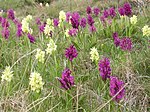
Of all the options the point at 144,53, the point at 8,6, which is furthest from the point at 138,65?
the point at 8,6

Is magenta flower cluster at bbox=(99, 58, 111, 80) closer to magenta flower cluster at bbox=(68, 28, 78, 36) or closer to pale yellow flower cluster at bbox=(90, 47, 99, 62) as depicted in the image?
pale yellow flower cluster at bbox=(90, 47, 99, 62)

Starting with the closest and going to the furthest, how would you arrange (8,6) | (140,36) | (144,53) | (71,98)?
(71,98), (144,53), (140,36), (8,6)

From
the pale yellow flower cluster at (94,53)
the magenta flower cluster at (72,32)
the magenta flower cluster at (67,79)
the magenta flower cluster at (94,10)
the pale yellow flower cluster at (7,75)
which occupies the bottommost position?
the magenta flower cluster at (67,79)

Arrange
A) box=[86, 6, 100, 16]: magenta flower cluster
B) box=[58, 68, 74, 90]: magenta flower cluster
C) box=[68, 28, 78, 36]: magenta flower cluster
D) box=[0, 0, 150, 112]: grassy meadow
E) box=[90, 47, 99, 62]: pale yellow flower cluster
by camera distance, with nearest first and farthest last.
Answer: box=[58, 68, 74, 90]: magenta flower cluster
box=[0, 0, 150, 112]: grassy meadow
box=[90, 47, 99, 62]: pale yellow flower cluster
box=[68, 28, 78, 36]: magenta flower cluster
box=[86, 6, 100, 16]: magenta flower cluster

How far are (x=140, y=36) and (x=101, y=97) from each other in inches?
67.4

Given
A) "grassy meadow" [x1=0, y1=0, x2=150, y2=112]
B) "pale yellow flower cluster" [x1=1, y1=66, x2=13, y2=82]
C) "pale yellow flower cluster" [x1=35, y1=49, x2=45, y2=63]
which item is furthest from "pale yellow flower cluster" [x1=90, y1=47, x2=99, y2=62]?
"pale yellow flower cluster" [x1=1, y1=66, x2=13, y2=82]

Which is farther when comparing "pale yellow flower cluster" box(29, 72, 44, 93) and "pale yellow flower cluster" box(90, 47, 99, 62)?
→ "pale yellow flower cluster" box(90, 47, 99, 62)

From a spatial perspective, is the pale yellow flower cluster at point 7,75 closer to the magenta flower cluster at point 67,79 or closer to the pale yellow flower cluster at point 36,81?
the pale yellow flower cluster at point 36,81

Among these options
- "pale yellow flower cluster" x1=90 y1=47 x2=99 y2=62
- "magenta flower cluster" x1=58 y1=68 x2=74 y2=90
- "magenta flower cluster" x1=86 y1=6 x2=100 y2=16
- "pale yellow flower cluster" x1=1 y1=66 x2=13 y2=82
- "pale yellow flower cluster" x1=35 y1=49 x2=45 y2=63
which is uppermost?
"magenta flower cluster" x1=86 y1=6 x2=100 y2=16

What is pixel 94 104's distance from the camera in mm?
2129

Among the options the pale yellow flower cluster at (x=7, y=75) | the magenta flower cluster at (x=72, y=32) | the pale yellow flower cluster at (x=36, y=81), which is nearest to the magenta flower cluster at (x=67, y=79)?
the pale yellow flower cluster at (x=36, y=81)

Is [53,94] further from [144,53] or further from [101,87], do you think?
[144,53]

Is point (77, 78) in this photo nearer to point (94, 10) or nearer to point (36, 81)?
point (36, 81)

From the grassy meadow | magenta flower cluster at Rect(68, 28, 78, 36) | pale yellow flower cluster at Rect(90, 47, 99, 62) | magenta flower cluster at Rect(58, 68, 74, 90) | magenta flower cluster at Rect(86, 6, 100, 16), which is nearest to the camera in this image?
magenta flower cluster at Rect(58, 68, 74, 90)
